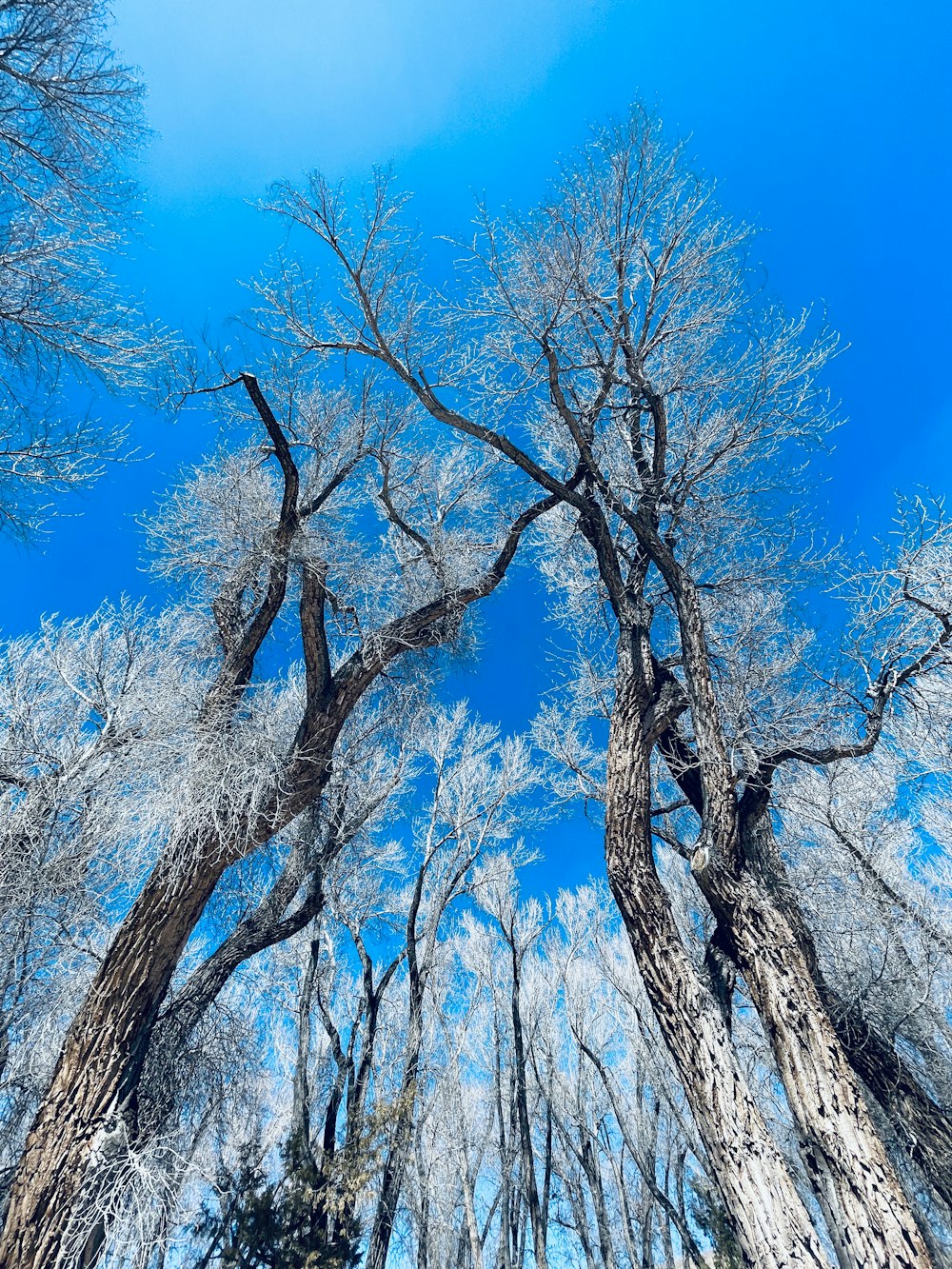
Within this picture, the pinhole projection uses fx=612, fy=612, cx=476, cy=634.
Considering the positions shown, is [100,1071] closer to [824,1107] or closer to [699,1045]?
[699,1045]

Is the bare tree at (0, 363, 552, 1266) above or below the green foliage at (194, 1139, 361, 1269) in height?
above

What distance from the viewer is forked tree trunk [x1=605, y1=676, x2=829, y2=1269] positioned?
3.32 meters

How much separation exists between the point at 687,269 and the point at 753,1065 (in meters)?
11.3

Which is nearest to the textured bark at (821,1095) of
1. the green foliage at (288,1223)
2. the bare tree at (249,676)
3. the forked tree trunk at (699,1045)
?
the forked tree trunk at (699,1045)

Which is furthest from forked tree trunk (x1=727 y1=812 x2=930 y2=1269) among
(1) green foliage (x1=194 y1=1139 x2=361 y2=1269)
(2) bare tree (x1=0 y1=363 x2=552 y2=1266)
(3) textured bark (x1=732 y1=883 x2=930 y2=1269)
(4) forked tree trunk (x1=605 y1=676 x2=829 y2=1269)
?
(1) green foliage (x1=194 y1=1139 x2=361 y2=1269)

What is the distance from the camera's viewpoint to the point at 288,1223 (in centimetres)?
855

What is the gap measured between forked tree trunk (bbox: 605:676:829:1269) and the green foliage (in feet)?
23.3

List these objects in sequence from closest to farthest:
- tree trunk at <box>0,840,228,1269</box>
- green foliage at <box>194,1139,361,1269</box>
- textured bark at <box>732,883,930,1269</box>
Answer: textured bark at <box>732,883,930,1269</box>, tree trunk at <box>0,840,228,1269</box>, green foliage at <box>194,1139,361,1269</box>

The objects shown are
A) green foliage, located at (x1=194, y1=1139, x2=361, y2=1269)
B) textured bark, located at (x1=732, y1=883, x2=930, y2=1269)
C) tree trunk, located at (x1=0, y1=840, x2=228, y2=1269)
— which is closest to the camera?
textured bark, located at (x1=732, y1=883, x2=930, y2=1269)

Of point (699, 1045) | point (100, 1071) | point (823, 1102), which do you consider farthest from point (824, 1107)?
point (100, 1071)

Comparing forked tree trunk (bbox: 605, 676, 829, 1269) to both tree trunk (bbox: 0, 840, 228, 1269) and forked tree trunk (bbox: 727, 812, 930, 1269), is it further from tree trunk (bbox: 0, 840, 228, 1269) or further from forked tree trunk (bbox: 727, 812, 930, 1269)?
tree trunk (bbox: 0, 840, 228, 1269)

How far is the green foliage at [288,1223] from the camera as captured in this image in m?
8.22

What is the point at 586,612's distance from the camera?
28.0 ft

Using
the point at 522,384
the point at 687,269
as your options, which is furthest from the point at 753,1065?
the point at 687,269
